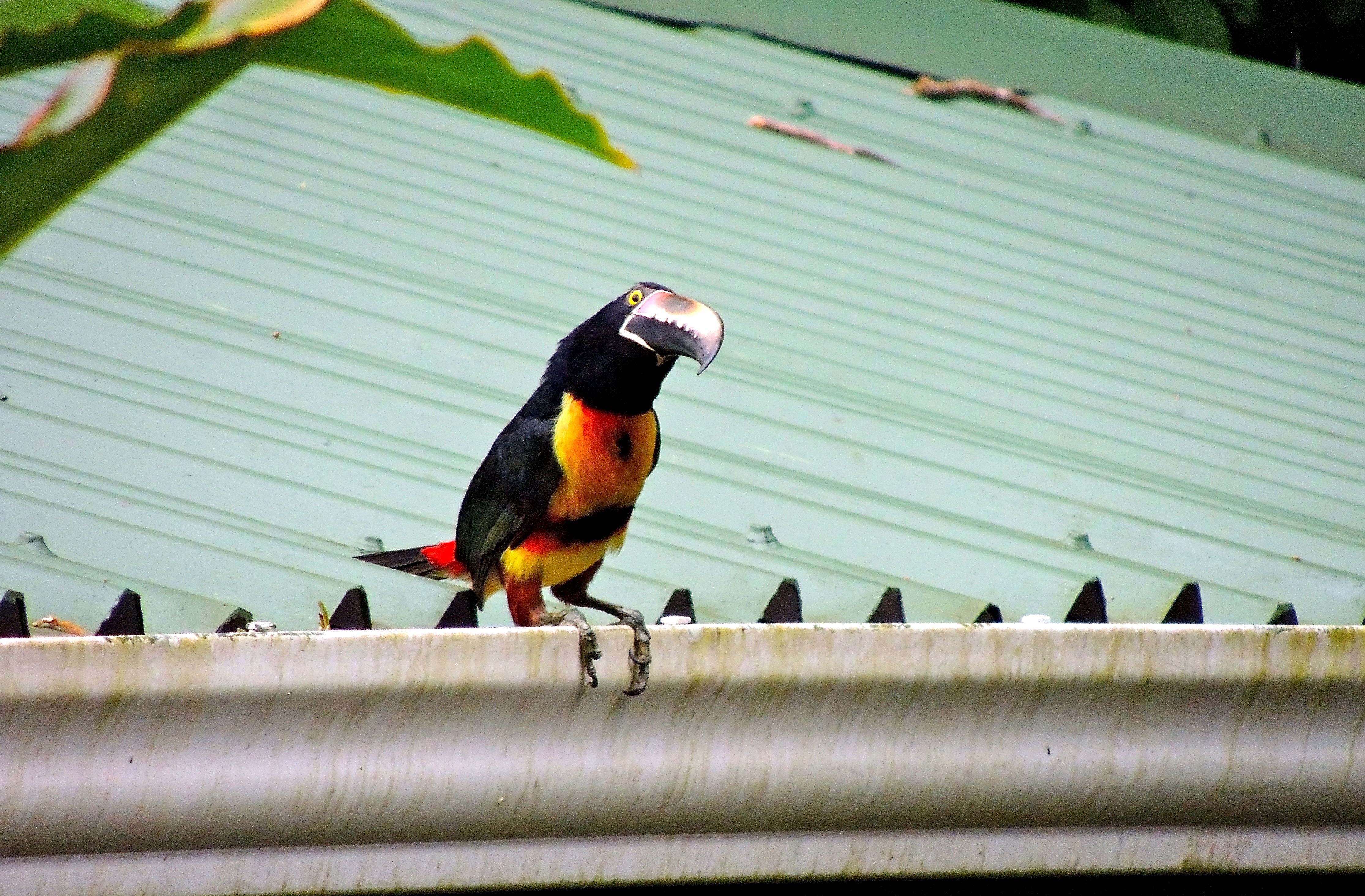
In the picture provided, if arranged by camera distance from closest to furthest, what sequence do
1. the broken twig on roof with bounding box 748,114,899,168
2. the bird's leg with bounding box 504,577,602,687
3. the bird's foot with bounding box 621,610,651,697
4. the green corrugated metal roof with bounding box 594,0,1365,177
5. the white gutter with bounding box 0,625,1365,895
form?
the white gutter with bounding box 0,625,1365,895 < the bird's foot with bounding box 621,610,651,697 < the bird's leg with bounding box 504,577,602,687 < the broken twig on roof with bounding box 748,114,899,168 < the green corrugated metal roof with bounding box 594,0,1365,177

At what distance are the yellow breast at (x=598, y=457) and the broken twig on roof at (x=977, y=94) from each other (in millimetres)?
2688

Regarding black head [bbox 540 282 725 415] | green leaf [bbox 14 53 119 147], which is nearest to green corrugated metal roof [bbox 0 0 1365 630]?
black head [bbox 540 282 725 415]

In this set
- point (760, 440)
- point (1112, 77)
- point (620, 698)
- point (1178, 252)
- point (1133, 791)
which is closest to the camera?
point (620, 698)

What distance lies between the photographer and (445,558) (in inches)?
97.8

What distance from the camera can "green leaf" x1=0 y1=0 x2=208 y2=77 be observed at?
514mm

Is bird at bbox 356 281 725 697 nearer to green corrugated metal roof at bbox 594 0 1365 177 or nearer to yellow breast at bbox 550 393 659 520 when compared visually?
yellow breast at bbox 550 393 659 520

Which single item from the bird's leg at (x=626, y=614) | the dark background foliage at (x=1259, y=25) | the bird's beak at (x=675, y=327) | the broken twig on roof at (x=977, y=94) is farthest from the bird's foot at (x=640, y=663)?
the dark background foliage at (x=1259, y=25)

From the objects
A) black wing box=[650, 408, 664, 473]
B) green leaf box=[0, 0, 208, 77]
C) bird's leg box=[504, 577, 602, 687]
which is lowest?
bird's leg box=[504, 577, 602, 687]

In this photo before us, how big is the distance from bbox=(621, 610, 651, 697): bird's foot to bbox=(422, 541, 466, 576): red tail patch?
2.92ft

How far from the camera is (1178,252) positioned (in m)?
3.75

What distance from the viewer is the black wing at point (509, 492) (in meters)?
2.35

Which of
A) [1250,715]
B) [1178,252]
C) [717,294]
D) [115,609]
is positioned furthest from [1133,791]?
[1178,252]

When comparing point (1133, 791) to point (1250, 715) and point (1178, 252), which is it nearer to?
point (1250, 715)

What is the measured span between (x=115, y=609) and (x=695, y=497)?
1.13 m
